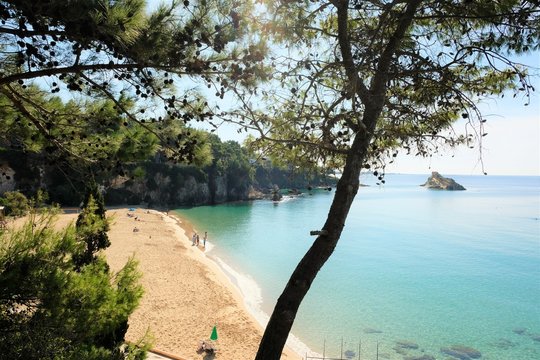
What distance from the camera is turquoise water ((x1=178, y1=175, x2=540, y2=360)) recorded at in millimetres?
19344

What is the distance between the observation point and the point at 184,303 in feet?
64.3

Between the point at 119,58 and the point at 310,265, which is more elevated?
the point at 119,58

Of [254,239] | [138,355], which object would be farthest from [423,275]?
[138,355]

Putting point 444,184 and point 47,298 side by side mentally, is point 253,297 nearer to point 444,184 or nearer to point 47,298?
point 47,298

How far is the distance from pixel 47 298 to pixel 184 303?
16.0 meters

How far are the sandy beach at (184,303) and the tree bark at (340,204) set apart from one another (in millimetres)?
4727

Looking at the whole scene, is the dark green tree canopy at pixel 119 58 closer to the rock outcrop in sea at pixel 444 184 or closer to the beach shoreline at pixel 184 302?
the beach shoreline at pixel 184 302

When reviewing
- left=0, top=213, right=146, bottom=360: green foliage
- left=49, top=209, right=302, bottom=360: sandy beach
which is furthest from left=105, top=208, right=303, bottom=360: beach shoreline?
left=0, top=213, right=146, bottom=360: green foliage

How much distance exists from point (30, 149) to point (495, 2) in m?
6.70

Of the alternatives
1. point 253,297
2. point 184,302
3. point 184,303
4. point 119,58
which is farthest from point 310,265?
point 253,297

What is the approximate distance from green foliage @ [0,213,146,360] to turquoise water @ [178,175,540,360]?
4.52 metres

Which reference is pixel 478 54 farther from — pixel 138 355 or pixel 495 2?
pixel 138 355

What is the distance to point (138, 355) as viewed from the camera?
21.2 ft

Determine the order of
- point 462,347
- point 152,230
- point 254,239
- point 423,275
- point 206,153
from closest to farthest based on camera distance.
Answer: point 206,153
point 462,347
point 423,275
point 152,230
point 254,239
